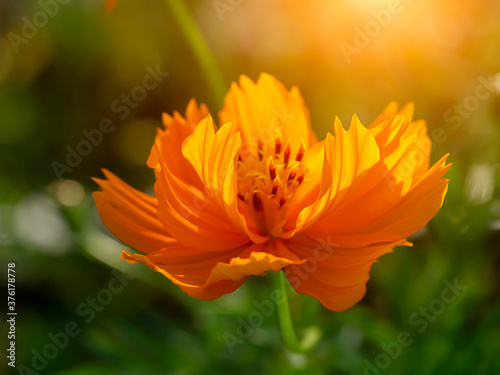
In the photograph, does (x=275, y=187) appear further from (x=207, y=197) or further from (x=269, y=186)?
(x=207, y=197)

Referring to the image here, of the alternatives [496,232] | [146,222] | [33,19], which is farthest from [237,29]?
[146,222]

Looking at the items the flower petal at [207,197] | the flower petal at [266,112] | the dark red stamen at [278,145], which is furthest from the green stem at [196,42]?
the flower petal at [207,197]

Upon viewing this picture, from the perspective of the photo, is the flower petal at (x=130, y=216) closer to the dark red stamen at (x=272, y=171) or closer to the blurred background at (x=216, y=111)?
the dark red stamen at (x=272, y=171)

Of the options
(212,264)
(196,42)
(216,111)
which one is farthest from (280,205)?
(216,111)

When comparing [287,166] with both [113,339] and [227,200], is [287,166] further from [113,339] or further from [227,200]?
[113,339]

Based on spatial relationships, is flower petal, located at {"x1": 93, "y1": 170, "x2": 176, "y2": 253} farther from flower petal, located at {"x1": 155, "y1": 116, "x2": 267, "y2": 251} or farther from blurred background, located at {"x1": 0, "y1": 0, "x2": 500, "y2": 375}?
blurred background, located at {"x1": 0, "y1": 0, "x2": 500, "y2": 375}

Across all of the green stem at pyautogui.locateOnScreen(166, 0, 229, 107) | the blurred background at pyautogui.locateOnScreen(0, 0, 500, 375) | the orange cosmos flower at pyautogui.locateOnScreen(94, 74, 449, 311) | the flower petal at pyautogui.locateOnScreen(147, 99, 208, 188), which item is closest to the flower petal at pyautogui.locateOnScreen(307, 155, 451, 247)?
the orange cosmos flower at pyautogui.locateOnScreen(94, 74, 449, 311)
